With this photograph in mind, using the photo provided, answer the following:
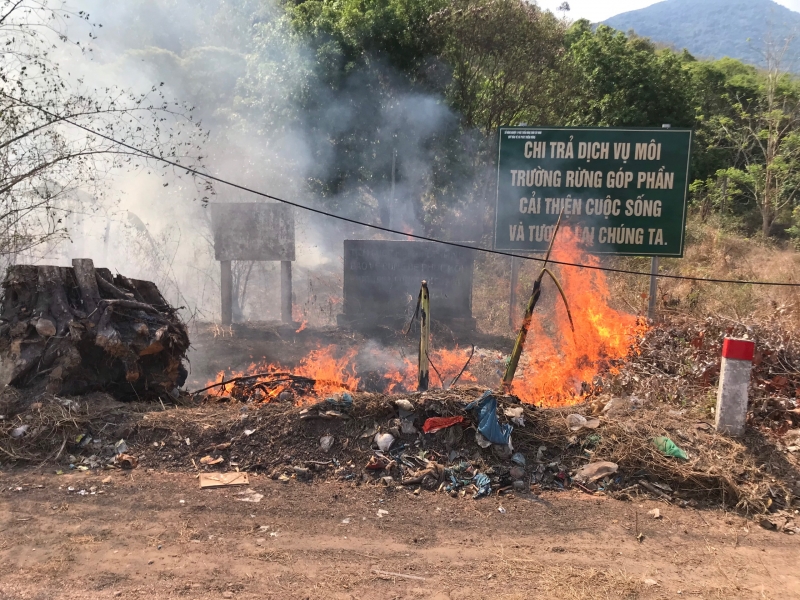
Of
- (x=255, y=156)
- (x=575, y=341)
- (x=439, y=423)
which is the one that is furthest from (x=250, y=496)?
(x=255, y=156)

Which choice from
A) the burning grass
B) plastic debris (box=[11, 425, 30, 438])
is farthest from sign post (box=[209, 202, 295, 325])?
plastic debris (box=[11, 425, 30, 438])

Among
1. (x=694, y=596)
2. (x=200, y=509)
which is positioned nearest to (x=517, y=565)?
(x=694, y=596)

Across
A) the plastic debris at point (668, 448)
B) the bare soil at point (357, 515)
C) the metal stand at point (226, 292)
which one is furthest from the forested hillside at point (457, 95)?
the plastic debris at point (668, 448)

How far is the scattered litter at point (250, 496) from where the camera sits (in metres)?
4.50

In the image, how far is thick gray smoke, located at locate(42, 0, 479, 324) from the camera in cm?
1382

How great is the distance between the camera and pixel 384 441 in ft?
17.0

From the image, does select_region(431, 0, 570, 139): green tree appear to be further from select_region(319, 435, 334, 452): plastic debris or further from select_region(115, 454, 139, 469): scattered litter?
select_region(115, 454, 139, 469): scattered litter

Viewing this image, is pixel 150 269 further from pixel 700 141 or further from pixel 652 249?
pixel 700 141

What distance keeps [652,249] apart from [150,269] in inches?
508

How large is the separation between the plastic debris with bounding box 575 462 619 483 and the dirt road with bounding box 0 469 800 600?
24cm

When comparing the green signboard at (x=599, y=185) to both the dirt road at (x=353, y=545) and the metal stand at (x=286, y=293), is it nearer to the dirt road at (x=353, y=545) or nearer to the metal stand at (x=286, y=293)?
the metal stand at (x=286, y=293)

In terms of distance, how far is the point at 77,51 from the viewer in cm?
1600

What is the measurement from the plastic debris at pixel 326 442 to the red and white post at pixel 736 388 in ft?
11.7

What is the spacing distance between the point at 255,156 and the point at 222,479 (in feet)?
40.2
